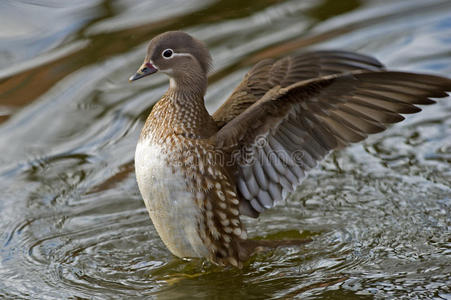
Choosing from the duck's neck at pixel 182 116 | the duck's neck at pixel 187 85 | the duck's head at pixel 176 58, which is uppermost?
the duck's head at pixel 176 58

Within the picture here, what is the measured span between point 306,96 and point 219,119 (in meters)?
0.71

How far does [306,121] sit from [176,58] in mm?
911

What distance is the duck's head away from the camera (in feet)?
15.5

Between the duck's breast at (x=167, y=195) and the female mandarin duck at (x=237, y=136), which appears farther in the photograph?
the duck's breast at (x=167, y=195)

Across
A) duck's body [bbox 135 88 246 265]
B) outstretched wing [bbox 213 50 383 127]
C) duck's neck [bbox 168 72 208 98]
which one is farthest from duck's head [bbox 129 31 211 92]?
outstretched wing [bbox 213 50 383 127]

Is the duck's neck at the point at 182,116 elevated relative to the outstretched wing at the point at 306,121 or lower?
elevated

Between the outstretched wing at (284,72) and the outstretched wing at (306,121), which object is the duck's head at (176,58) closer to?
the outstretched wing at (284,72)

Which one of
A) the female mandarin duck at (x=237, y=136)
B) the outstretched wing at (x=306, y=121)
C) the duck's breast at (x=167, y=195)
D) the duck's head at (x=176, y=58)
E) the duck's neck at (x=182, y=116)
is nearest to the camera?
the outstretched wing at (x=306, y=121)

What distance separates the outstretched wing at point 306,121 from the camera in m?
4.16

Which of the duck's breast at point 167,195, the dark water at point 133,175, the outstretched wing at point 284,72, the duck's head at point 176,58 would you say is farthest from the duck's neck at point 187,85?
the dark water at point 133,175

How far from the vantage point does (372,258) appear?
4.59m

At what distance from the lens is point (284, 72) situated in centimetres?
507

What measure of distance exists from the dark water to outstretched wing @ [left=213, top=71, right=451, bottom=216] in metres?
0.53

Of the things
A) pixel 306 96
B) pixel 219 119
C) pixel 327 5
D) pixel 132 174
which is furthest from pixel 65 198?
pixel 327 5
